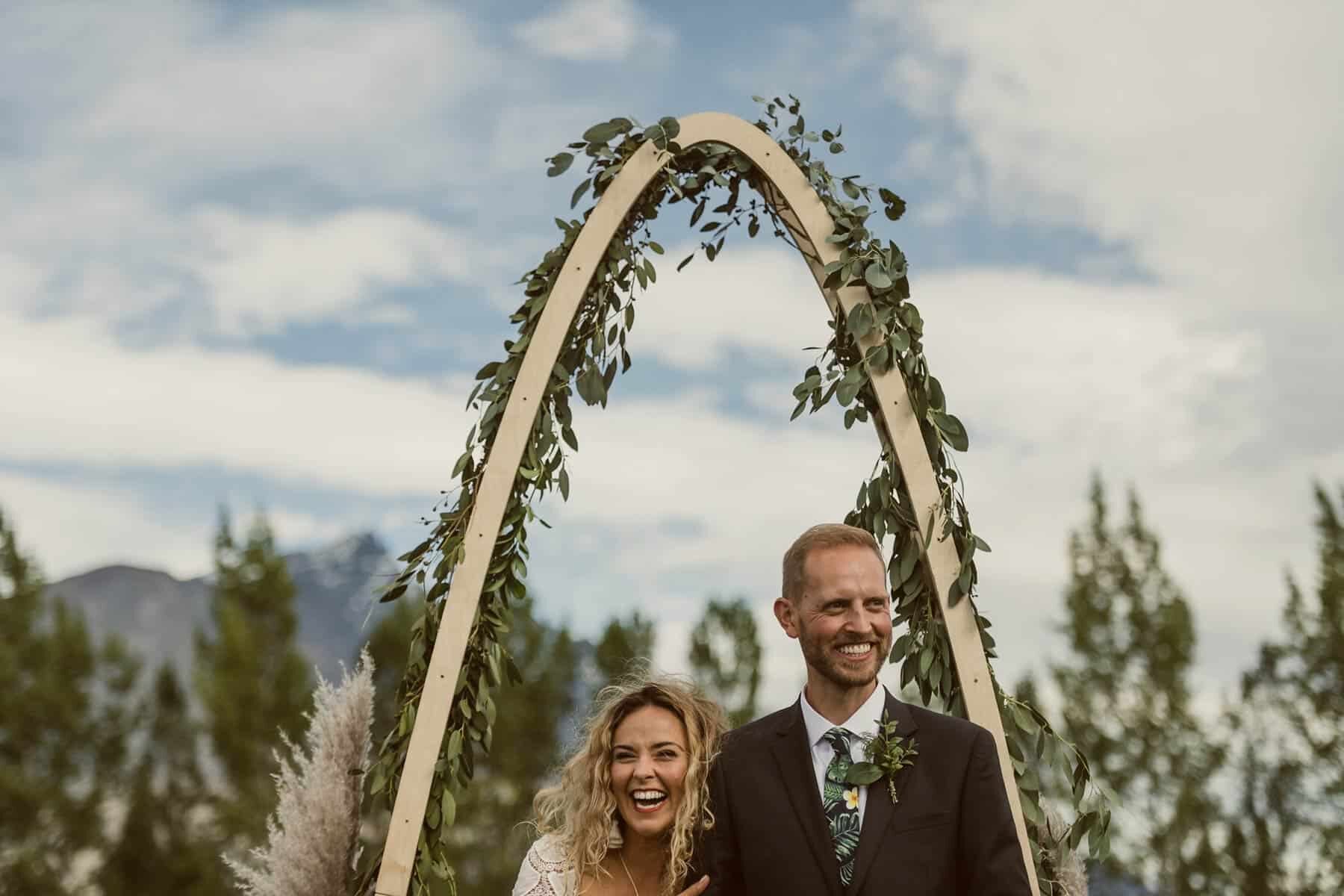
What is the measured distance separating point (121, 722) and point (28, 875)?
9.63ft

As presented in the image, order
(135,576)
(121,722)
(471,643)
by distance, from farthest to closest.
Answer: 1. (135,576)
2. (121,722)
3. (471,643)

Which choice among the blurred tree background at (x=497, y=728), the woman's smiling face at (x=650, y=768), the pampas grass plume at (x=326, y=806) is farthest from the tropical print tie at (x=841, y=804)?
the blurred tree background at (x=497, y=728)

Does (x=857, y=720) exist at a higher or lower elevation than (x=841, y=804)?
higher

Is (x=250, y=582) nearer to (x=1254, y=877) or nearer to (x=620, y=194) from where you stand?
(x=1254, y=877)

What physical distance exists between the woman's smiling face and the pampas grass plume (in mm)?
1093

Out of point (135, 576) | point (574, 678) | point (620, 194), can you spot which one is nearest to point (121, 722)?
point (574, 678)

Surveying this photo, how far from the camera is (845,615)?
3.22m

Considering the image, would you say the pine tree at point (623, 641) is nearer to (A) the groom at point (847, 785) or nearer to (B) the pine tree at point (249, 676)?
A: (B) the pine tree at point (249, 676)

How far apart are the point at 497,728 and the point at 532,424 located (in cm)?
2109

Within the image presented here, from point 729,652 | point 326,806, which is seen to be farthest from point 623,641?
point 326,806

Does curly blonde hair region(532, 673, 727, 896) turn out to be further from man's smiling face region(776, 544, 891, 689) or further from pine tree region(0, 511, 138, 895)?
pine tree region(0, 511, 138, 895)

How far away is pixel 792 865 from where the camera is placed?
Result: 3.18 meters

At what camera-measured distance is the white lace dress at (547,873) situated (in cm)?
399

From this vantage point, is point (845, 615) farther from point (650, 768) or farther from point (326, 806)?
point (326, 806)
